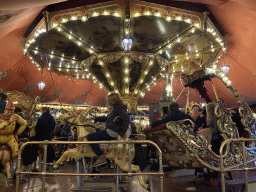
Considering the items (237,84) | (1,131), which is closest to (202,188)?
(1,131)

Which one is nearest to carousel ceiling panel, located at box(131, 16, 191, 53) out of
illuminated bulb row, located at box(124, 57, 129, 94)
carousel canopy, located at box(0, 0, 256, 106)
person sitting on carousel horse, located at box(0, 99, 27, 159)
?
carousel canopy, located at box(0, 0, 256, 106)

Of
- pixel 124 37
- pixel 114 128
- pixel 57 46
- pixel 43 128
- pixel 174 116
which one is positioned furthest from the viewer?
pixel 57 46

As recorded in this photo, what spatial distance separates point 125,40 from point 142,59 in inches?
137

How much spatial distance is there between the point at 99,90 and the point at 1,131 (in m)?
14.2

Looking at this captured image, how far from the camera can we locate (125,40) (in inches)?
262

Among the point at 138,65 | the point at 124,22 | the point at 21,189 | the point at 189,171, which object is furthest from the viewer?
the point at 138,65

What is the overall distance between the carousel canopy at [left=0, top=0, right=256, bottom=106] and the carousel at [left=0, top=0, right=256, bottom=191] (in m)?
0.04

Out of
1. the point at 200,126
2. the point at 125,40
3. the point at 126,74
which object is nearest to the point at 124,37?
the point at 125,40

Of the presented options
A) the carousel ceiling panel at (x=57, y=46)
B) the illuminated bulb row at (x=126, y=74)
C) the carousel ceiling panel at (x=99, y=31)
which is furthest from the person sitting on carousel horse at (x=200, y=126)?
the carousel ceiling panel at (x=57, y=46)

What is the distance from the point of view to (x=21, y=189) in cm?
377

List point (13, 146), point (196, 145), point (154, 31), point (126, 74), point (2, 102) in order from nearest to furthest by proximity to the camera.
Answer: point (196, 145), point (13, 146), point (2, 102), point (154, 31), point (126, 74)

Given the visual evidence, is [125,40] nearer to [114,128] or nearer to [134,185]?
[114,128]

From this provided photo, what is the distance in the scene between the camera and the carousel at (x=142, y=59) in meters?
3.66

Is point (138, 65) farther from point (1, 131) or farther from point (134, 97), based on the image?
point (1, 131)
